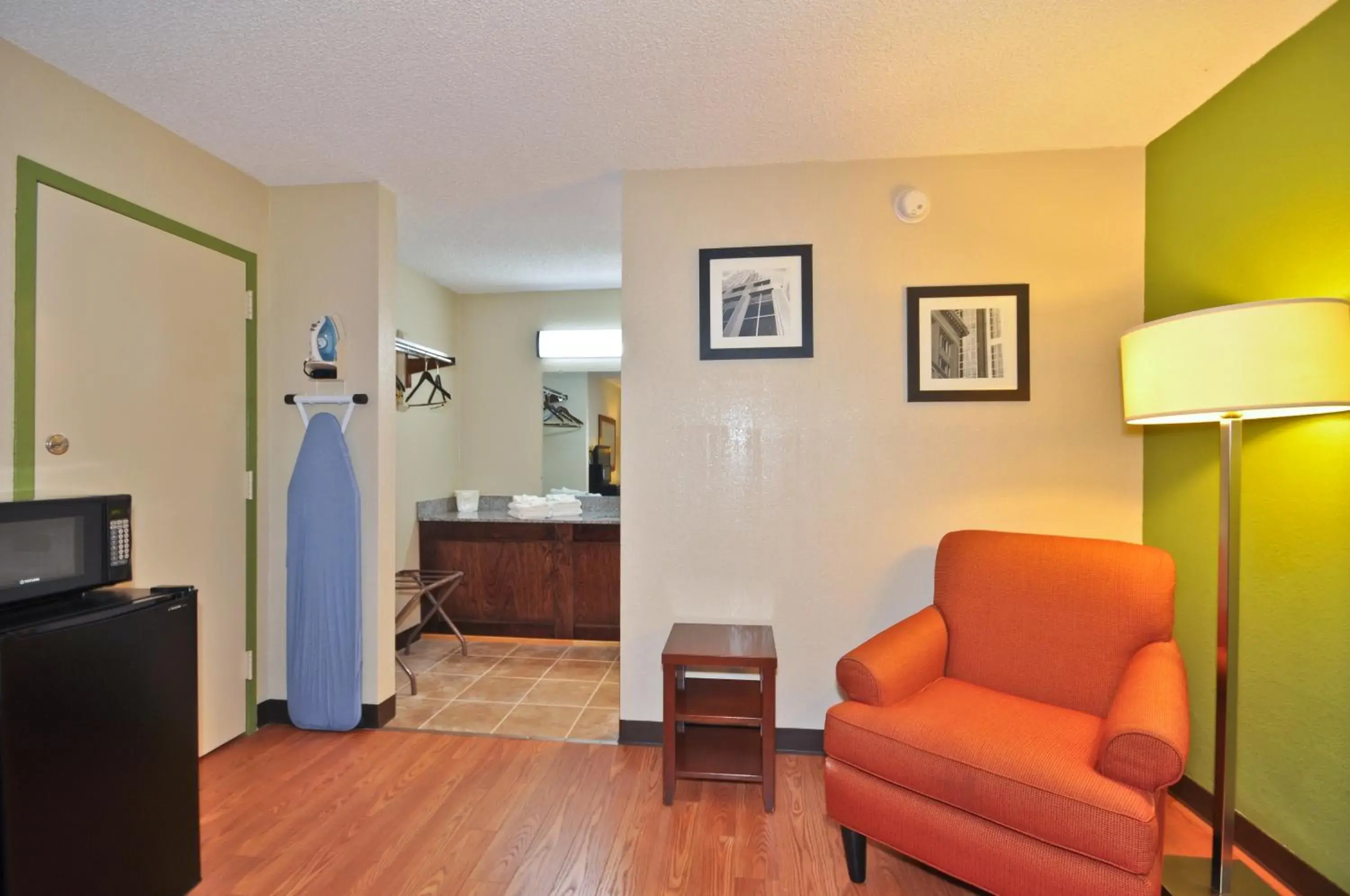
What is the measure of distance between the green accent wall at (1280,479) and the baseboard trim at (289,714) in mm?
3255

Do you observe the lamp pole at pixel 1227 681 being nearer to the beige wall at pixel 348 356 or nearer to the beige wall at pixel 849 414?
the beige wall at pixel 849 414

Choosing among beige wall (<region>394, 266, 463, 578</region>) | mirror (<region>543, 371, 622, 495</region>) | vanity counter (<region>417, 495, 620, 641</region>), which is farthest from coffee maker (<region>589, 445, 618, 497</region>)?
beige wall (<region>394, 266, 463, 578</region>)

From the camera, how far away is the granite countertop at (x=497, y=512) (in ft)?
12.9

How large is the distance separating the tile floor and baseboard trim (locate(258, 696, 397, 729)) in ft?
0.21

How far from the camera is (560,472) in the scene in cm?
436

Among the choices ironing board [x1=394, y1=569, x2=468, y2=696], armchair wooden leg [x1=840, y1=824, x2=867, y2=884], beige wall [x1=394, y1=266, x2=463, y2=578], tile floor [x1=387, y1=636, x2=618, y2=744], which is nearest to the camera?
armchair wooden leg [x1=840, y1=824, x2=867, y2=884]

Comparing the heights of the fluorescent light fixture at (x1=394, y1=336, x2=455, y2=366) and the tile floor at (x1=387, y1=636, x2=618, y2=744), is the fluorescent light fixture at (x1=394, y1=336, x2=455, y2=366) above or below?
above

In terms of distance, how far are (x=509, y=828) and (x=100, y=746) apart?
1150mm

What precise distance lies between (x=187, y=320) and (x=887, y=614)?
3.08 m

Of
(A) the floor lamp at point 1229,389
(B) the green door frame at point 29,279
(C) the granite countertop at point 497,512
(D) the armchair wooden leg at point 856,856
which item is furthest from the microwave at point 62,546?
(A) the floor lamp at point 1229,389

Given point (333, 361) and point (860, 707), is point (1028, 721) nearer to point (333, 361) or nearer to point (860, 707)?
point (860, 707)

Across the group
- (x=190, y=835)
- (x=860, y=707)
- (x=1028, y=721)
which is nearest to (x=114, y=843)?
(x=190, y=835)

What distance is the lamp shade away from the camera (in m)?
1.38

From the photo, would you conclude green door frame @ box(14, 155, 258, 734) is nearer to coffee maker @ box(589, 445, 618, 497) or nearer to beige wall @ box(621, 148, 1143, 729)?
beige wall @ box(621, 148, 1143, 729)
